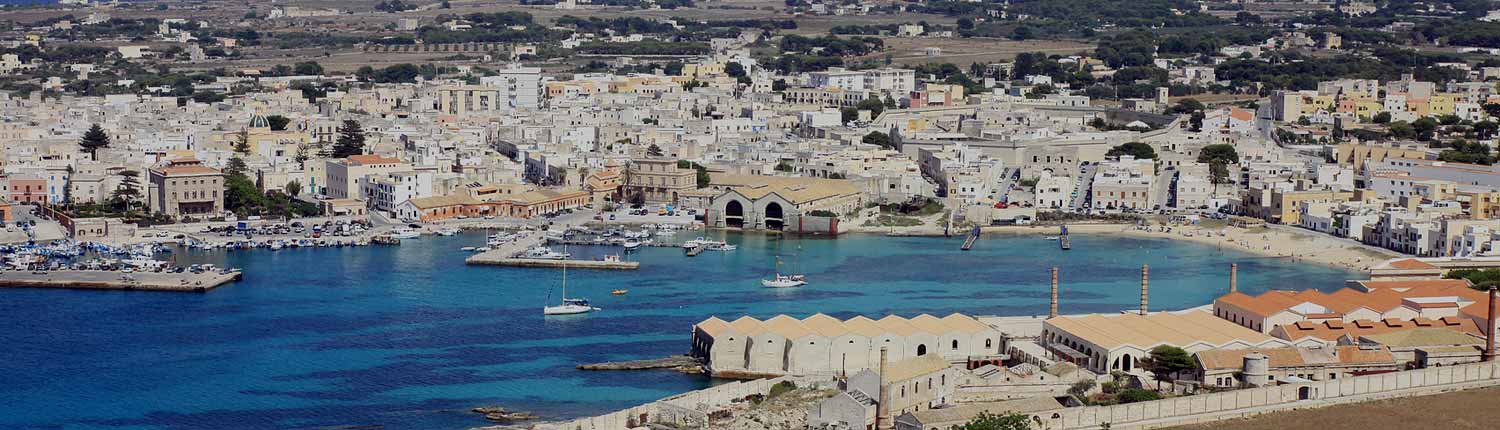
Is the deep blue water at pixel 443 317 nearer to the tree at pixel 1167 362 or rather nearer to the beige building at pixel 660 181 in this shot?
the beige building at pixel 660 181

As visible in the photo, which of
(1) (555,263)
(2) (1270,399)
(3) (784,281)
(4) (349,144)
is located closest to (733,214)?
(1) (555,263)

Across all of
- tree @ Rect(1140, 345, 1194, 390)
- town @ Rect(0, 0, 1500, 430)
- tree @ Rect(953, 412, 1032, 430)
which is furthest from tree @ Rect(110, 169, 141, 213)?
tree @ Rect(953, 412, 1032, 430)

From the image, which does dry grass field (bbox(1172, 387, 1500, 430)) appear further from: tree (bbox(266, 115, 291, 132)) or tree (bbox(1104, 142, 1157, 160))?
tree (bbox(266, 115, 291, 132))

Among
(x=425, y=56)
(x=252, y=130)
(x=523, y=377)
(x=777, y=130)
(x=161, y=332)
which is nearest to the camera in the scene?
(x=523, y=377)

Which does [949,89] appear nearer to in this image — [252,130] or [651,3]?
[252,130]

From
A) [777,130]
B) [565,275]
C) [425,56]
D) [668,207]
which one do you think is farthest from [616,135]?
[425,56]

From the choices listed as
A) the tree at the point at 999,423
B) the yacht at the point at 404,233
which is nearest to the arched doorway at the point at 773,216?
the yacht at the point at 404,233
